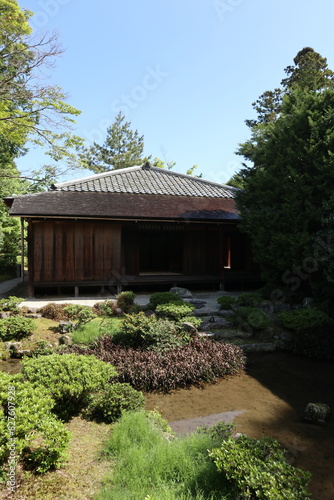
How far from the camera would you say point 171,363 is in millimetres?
6230

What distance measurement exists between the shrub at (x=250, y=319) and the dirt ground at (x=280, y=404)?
1.07m

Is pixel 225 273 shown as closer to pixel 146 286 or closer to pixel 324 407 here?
pixel 146 286

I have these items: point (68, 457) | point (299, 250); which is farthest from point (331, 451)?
point (299, 250)

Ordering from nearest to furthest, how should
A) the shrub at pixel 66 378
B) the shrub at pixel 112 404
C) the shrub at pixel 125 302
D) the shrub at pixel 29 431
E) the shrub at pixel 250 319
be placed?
the shrub at pixel 29 431, the shrub at pixel 66 378, the shrub at pixel 112 404, the shrub at pixel 250 319, the shrub at pixel 125 302

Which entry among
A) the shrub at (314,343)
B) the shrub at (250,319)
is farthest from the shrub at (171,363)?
the shrub at (314,343)

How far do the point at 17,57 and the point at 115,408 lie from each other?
52.6 ft

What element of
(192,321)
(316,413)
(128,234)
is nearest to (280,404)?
(316,413)

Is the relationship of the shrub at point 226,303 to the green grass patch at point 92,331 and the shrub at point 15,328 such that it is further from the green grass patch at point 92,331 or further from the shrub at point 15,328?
the shrub at point 15,328

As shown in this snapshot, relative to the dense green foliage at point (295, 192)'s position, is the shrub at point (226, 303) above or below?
below

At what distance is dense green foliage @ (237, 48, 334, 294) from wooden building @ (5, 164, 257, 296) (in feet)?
7.70

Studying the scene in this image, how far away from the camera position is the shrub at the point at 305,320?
8289 millimetres

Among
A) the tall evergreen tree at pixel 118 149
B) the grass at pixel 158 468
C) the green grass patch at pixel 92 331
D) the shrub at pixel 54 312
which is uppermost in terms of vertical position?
the tall evergreen tree at pixel 118 149

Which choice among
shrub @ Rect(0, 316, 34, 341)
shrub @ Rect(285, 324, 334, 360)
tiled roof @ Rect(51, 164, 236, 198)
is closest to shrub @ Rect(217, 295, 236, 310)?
shrub @ Rect(285, 324, 334, 360)

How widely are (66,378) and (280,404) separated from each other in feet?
11.6
